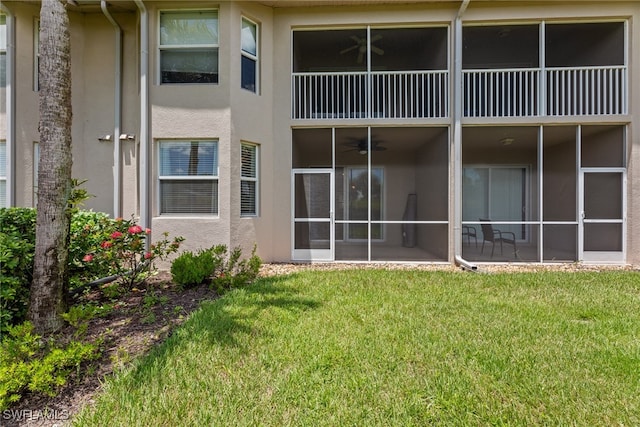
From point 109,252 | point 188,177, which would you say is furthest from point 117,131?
point 109,252

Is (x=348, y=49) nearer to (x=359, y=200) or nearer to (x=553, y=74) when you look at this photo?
(x=359, y=200)

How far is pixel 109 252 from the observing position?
4.80 metres

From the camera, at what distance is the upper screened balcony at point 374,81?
26.9ft

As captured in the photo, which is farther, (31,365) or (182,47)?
(182,47)

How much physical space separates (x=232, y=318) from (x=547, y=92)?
Answer: 8.83 m

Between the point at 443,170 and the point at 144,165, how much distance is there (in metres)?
7.05

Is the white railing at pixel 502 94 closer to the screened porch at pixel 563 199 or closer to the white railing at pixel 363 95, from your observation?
the screened porch at pixel 563 199

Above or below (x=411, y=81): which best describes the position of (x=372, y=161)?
below

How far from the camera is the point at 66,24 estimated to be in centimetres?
366

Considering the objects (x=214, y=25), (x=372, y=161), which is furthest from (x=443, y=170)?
(x=214, y=25)

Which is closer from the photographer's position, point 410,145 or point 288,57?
point 288,57

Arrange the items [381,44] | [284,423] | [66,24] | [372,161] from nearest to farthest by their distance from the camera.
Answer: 1. [284,423]
2. [66,24]
3. [381,44]
4. [372,161]

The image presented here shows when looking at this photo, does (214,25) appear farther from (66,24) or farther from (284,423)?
(284,423)

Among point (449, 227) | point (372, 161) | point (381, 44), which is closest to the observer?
point (449, 227)
